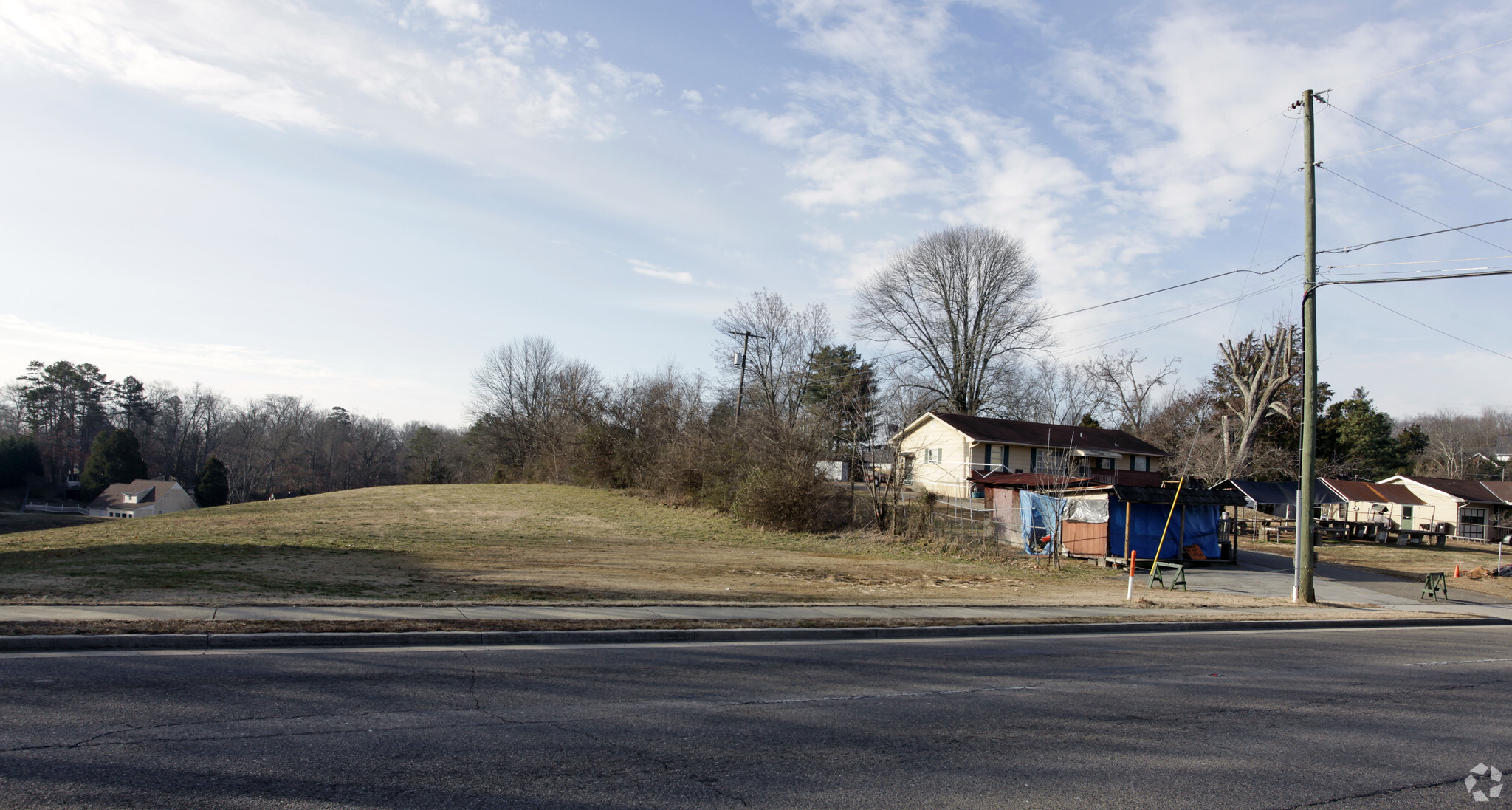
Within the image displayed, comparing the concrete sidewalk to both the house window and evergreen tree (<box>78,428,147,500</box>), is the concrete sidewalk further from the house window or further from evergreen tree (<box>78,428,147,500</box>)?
evergreen tree (<box>78,428,147,500</box>)

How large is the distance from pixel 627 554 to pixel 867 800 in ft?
60.7

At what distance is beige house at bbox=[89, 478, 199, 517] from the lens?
2414 inches

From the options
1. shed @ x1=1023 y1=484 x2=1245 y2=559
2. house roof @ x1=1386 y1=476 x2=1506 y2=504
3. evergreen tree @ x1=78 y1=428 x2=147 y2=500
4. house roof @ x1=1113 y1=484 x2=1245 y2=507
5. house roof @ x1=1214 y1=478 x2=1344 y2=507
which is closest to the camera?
house roof @ x1=1113 y1=484 x2=1245 y2=507

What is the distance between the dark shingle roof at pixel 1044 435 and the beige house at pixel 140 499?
58.2 m

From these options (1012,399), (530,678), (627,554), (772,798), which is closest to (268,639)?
(530,678)

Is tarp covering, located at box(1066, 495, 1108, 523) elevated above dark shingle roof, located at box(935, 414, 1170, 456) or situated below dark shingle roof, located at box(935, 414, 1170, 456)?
below

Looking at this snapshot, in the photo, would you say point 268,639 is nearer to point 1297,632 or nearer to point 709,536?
point 1297,632

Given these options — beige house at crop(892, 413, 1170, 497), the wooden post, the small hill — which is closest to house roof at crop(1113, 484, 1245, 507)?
the wooden post

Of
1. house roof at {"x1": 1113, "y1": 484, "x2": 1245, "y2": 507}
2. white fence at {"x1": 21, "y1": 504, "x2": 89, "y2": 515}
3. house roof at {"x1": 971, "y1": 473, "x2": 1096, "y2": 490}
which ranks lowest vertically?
white fence at {"x1": 21, "y1": 504, "x2": 89, "y2": 515}

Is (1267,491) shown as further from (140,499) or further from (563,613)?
(140,499)

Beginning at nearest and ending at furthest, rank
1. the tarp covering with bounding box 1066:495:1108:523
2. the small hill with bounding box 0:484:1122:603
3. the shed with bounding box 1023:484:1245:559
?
the small hill with bounding box 0:484:1122:603 < the shed with bounding box 1023:484:1245:559 < the tarp covering with bounding box 1066:495:1108:523

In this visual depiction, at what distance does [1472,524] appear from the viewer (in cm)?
5094

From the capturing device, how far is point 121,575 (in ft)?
44.9

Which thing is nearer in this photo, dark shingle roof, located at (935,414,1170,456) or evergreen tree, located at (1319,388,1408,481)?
dark shingle roof, located at (935,414,1170,456)
